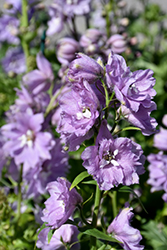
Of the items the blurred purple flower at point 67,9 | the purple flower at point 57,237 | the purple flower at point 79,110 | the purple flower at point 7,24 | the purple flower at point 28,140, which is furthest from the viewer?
the purple flower at point 7,24

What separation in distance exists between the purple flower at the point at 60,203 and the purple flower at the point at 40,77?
45cm

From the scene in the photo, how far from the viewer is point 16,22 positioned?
1.59 meters

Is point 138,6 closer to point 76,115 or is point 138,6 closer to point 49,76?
point 49,76

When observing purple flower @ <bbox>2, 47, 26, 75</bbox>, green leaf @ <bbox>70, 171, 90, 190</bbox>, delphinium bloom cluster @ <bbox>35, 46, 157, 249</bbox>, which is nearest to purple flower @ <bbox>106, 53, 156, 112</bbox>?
delphinium bloom cluster @ <bbox>35, 46, 157, 249</bbox>

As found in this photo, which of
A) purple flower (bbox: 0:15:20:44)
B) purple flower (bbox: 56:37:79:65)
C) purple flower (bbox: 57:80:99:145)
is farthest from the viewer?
purple flower (bbox: 0:15:20:44)

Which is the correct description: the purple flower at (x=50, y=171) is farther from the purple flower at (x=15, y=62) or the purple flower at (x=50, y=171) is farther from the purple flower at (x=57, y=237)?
the purple flower at (x=15, y=62)

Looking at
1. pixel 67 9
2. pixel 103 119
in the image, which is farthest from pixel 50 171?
pixel 67 9

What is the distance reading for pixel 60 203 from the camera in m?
0.58

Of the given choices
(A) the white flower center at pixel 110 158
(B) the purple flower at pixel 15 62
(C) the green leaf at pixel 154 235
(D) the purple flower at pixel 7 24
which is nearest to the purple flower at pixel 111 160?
(A) the white flower center at pixel 110 158

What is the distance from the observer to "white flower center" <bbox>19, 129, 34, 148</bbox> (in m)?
0.91

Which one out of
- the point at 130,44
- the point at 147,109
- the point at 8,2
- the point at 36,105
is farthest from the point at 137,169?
the point at 8,2

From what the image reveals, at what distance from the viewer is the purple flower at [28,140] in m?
0.88

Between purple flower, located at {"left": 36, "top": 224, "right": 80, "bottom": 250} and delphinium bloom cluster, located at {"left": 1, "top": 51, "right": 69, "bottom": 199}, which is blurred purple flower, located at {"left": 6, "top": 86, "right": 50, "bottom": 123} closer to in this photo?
delphinium bloom cluster, located at {"left": 1, "top": 51, "right": 69, "bottom": 199}

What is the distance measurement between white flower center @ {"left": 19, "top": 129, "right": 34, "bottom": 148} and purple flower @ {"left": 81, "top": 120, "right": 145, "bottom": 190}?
0.41 meters
